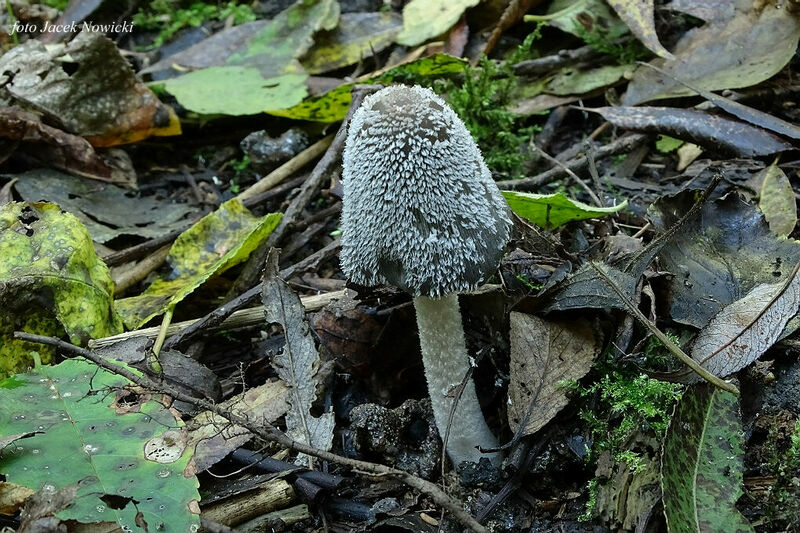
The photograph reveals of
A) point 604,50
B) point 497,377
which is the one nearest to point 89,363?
point 497,377

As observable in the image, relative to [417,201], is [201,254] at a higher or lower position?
lower

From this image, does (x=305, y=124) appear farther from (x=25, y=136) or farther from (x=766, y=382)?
(x=766, y=382)

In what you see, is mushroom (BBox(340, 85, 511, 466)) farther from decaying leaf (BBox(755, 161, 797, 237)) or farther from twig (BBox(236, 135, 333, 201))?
twig (BBox(236, 135, 333, 201))

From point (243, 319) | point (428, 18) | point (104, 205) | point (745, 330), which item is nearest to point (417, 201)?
point (745, 330)

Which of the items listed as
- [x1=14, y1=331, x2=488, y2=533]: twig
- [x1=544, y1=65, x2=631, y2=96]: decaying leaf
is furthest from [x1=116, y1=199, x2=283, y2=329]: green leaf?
[x1=544, y1=65, x2=631, y2=96]: decaying leaf

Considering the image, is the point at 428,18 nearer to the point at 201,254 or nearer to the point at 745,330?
the point at 201,254

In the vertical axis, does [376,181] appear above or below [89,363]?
above
